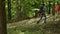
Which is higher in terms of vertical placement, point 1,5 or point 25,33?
point 1,5

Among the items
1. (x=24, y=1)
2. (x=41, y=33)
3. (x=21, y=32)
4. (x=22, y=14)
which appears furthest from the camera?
(x=22, y=14)

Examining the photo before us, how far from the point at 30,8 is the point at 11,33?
16.2 meters

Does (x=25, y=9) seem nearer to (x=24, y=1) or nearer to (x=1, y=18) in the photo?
(x=24, y=1)

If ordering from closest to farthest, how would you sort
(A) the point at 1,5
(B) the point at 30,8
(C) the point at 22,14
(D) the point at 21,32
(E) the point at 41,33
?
(A) the point at 1,5 < (E) the point at 41,33 < (D) the point at 21,32 < (C) the point at 22,14 < (B) the point at 30,8

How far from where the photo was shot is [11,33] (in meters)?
17.0

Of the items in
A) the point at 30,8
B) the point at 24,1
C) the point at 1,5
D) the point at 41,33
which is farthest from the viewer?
the point at 30,8

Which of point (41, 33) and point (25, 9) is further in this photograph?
point (25, 9)

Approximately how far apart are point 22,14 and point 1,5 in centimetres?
2174

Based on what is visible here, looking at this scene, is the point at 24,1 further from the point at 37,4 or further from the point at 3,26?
the point at 3,26

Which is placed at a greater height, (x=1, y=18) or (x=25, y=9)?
(x=1, y=18)

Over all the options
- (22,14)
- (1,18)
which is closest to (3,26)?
(1,18)

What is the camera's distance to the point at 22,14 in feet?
99.9

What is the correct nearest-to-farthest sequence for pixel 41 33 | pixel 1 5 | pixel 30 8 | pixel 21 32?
pixel 1 5 → pixel 41 33 → pixel 21 32 → pixel 30 8

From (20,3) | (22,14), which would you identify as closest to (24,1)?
(20,3)
